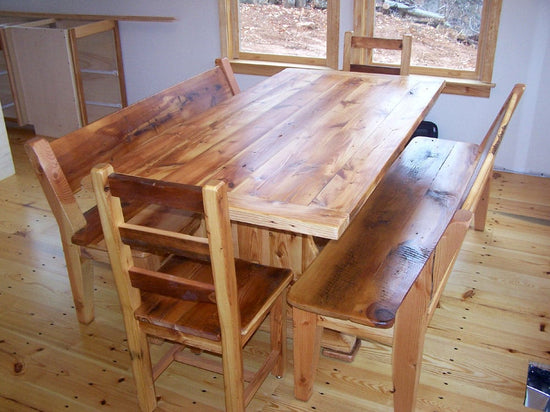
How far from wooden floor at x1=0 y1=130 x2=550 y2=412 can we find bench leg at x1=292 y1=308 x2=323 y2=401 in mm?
60

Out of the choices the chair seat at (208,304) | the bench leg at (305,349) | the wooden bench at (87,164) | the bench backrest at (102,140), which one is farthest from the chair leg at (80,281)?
the bench leg at (305,349)

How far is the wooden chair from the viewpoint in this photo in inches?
55.7

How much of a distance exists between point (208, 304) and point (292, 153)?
568mm

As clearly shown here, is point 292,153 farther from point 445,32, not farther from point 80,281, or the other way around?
point 445,32

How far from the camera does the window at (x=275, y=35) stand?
3.93m

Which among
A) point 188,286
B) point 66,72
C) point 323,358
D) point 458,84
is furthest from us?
point 66,72

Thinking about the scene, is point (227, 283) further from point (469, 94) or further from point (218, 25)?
point (218, 25)

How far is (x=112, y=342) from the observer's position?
226cm

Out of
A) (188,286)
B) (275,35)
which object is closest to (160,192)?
(188,286)

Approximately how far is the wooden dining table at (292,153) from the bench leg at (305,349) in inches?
11.0

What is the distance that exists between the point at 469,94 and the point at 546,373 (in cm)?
194

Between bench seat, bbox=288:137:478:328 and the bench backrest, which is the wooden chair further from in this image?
the bench backrest

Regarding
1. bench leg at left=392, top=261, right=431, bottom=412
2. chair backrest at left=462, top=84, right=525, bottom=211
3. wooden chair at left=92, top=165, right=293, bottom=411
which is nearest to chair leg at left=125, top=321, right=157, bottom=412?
wooden chair at left=92, top=165, right=293, bottom=411

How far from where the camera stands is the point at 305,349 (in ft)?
6.07
